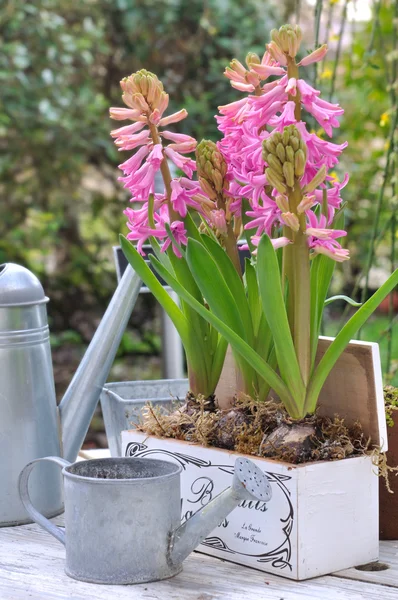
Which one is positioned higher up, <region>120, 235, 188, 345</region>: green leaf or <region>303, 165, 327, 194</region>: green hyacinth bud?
<region>303, 165, 327, 194</region>: green hyacinth bud

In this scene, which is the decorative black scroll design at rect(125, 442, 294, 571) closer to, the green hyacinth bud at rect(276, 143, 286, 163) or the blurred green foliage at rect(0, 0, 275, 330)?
the green hyacinth bud at rect(276, 143, 286, 163)

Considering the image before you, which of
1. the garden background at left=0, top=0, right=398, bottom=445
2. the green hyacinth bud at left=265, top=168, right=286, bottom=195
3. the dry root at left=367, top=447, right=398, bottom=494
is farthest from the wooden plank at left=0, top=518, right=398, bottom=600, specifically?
the garden background at left=0, top=0, right=398, bottom=445

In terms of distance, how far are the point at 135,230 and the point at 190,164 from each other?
0.29 feet

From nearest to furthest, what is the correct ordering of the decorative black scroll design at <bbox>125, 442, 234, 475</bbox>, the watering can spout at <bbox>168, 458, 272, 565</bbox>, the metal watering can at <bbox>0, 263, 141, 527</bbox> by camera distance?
1. the watering can spout at <bbox>168, 458, 272, 565</bbox>
2. the decorative black scroll design at <bbox>125, 442, 234, 475</bbox>
3. the metal watering can at <bbox>0, 263, 141, 527</bbox>

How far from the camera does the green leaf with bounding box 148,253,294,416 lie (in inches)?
30.6

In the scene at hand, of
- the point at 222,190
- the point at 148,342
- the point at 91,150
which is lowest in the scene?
the point at 148,342

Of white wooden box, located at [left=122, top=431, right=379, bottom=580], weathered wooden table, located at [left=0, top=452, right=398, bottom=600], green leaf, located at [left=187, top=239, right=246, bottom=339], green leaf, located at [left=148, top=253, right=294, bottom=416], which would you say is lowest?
weathered wooden table, located at [left=0, top=452, right=398, bottom=600]

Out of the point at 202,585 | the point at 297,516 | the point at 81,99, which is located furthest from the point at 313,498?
the point at 81,99

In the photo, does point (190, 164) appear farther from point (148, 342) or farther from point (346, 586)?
point (148, 342)

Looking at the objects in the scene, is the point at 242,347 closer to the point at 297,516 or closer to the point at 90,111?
the point at 297,516

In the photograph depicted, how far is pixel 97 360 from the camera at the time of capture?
1027 mm

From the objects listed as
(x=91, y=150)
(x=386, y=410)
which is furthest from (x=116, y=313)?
(x=91, y=150)

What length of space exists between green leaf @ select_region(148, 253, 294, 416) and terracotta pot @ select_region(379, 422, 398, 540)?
0.13m

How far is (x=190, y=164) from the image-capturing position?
85 cm
